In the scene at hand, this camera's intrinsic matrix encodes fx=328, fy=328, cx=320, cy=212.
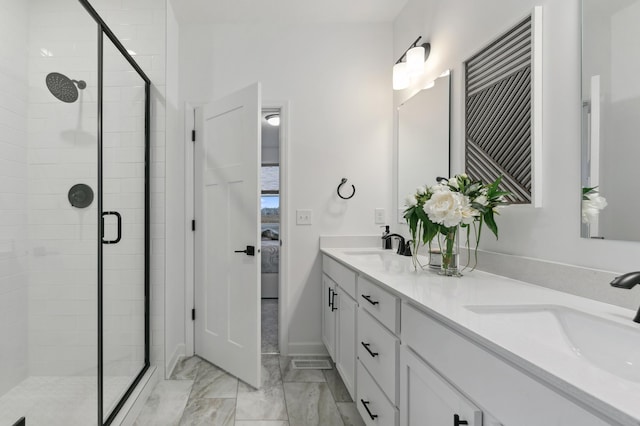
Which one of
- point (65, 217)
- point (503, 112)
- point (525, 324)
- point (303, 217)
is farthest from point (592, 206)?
point (65, 217)

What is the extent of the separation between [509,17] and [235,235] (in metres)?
1.97

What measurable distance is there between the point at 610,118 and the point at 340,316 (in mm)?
1611

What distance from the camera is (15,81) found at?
119 centimetres

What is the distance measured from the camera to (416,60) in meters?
2.15

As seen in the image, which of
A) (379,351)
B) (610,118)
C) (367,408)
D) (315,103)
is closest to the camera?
(610,118)

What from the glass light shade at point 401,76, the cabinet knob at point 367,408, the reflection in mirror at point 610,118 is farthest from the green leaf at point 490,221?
the glass light shade at point 401,76

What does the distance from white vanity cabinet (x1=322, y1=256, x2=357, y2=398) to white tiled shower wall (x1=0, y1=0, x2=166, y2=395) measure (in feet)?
4.23

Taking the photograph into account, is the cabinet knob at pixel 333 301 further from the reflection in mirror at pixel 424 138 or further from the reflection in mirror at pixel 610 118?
the reflection in mirror at pixel 610 118

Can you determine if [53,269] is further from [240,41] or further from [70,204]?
[240,41]

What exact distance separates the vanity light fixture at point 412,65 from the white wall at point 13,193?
198 cm

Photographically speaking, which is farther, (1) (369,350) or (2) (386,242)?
(2) (386,242)

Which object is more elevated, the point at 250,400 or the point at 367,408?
the point at 367,408

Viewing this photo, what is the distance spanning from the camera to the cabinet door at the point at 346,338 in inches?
70.2

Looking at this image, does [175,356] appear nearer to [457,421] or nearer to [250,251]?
[250,251]
